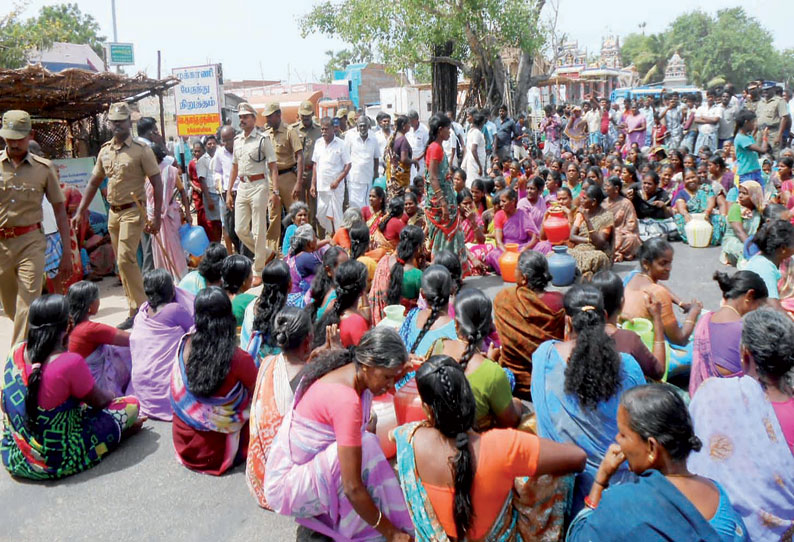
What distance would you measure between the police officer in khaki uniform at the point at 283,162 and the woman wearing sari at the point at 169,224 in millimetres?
1109

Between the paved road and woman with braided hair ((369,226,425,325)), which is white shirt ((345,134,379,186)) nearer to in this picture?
woman with braided hair ((369,226,425,325))

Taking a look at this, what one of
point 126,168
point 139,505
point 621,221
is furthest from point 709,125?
point 139,505

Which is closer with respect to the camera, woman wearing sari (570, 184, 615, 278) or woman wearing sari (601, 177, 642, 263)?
woman wearing sari (570, 184, 615, 278)

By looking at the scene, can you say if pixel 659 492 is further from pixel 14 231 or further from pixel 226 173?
pixel 226 173

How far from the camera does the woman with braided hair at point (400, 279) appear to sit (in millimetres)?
5004

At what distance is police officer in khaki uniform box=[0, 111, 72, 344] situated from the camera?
4.99m

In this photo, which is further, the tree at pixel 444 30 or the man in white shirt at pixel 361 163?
the tree at pixel 444 30

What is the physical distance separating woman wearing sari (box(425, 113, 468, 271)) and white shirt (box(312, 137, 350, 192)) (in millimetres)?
2115

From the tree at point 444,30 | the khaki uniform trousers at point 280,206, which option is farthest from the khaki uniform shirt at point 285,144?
the tree at point 444,30

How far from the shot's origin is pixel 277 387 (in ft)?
10.3

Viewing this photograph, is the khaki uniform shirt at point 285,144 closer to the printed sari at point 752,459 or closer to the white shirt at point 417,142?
the white shirt at point 417,142

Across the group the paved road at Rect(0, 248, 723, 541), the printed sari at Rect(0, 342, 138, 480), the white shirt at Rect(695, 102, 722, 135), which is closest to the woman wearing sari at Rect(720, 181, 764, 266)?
the paved road at Rect(0, 248, 723, 541)

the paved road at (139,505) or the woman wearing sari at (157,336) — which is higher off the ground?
the woman wearing sari at (157,336)

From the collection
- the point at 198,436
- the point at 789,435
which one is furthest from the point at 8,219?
the point at 789,435
